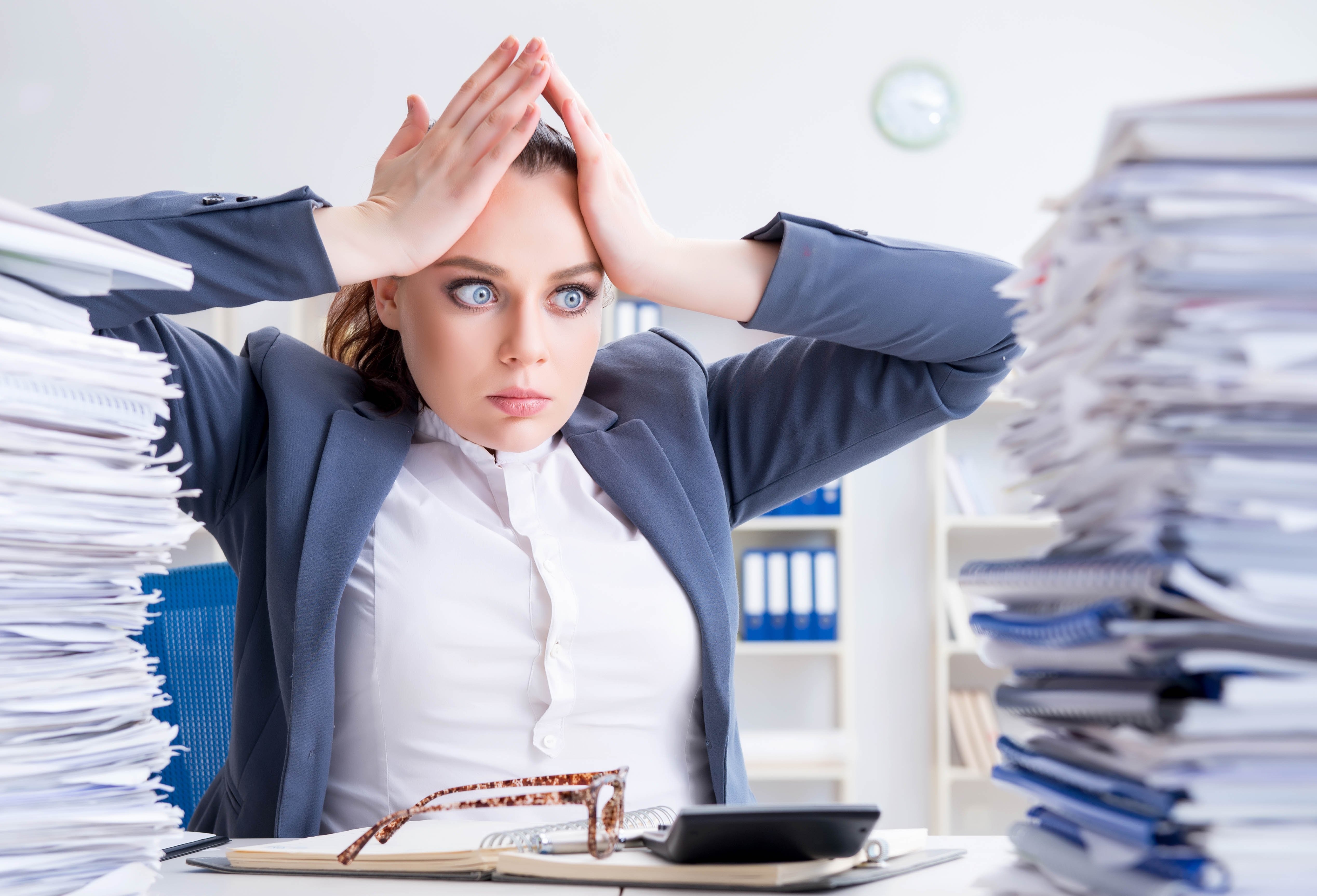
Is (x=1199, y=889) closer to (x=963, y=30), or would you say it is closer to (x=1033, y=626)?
(x=1033, y=626)

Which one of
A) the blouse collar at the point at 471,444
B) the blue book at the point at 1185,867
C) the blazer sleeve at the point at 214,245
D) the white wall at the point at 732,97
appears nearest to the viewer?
the blue book at the point at 1185,867

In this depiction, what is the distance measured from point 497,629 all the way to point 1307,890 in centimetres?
80

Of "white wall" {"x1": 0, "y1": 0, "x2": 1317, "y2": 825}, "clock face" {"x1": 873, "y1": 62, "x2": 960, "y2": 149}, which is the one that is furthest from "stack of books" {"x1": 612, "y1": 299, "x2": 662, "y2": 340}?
"clock face" {"x1": 873, "y1": 62, "x2": 960, "y2": 149}

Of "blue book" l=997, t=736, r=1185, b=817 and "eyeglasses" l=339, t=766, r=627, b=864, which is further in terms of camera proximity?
"eyeglasses" l=339, t=766, r=627, b=864

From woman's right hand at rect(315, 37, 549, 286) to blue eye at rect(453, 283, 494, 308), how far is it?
4 centimetres

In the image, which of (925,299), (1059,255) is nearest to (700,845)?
(1059,255)

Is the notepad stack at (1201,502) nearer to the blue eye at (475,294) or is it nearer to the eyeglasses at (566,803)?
the eyeglasses at (566,803)

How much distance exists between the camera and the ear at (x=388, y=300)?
3.94ft

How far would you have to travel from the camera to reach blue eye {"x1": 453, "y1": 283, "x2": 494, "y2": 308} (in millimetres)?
1072

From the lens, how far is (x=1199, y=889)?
0.38 meters

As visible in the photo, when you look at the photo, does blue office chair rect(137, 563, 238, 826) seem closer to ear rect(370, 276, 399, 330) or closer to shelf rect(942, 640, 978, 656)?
ear rect(370, 276, 399, 330)

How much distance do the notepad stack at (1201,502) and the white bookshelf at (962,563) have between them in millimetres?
3130

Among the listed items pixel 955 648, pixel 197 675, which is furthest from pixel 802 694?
pixel 197 675

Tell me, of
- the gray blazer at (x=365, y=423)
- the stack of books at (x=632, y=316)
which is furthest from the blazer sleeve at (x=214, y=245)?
the stack of books at (x=632, y=316)
